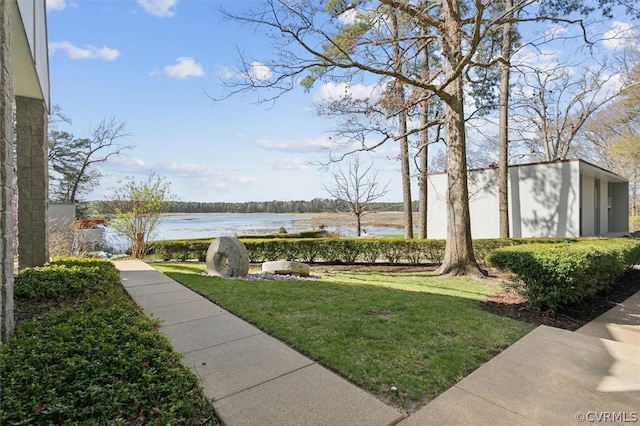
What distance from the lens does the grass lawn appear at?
252 cm

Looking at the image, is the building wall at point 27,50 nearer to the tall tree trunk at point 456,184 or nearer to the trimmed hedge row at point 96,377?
the trimmed hedge row at point 96,377

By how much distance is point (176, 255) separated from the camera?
33.9 feet

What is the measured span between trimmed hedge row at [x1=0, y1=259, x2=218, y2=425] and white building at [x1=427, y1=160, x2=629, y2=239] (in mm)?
13565

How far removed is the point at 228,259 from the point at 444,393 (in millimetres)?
5388

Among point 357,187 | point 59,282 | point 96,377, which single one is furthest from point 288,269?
point 357,187

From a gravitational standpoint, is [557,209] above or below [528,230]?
above

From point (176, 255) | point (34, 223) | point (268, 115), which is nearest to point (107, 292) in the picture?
point (34, 223)

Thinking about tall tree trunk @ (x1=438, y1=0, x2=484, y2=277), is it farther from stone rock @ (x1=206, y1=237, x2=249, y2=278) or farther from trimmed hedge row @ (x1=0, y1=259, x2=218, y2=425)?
trimmed hedge row @ (x1=0, y1=259, x2=218, y2=425)

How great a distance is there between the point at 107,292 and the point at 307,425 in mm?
3393

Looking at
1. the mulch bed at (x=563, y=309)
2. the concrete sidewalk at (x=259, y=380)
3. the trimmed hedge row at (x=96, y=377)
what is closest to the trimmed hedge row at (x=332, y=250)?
the mulch bed at (x=563, y=309)

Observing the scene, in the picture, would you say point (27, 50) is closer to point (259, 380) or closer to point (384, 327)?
point (259, 380)

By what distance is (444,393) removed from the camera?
229 cm

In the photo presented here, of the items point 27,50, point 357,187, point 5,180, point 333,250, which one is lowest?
point 333,250

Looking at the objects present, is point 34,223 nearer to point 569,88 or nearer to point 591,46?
point 591,46
